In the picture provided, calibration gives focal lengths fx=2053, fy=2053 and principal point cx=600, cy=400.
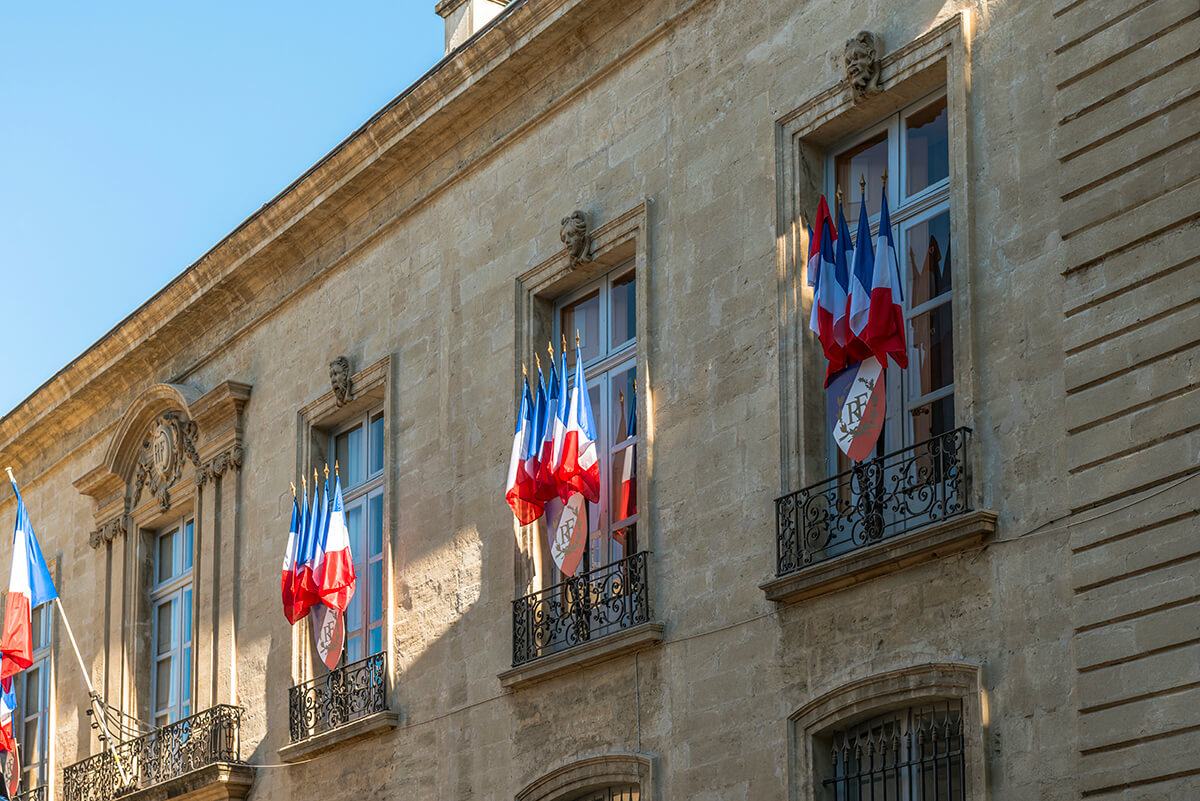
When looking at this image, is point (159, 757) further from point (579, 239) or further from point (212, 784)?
point (579, 239)

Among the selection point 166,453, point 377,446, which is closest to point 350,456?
point 377,446

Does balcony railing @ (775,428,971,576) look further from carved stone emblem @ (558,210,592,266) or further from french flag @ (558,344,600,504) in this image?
carved stone emblem @ (558,210,592,266)

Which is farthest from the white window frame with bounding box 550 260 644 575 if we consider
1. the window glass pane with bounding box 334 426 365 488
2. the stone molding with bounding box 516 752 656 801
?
the window glass pane with bounding box 334 426 365 488

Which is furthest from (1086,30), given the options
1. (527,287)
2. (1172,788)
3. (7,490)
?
(7,490)

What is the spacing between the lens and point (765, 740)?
431 inches

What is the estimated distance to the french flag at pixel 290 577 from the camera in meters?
15.2

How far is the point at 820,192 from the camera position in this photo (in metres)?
11.8

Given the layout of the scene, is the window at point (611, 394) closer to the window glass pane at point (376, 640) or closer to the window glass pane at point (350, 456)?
the window glass pane at point (376, 640)

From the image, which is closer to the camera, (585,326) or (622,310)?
(622,310)

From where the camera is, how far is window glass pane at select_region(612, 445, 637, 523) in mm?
12836

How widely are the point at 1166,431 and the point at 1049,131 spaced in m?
1.78

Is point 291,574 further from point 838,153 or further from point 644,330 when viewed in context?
point 838,153

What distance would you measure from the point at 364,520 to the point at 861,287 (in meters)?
6.26

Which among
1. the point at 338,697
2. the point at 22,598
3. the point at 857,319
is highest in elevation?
the point at 857,319
